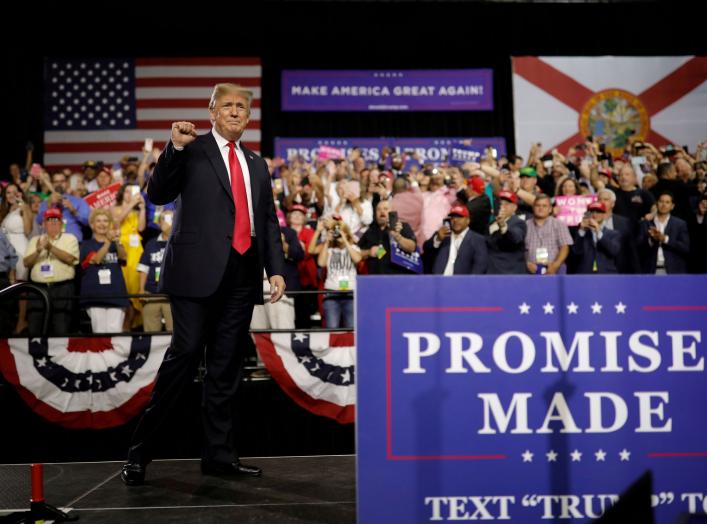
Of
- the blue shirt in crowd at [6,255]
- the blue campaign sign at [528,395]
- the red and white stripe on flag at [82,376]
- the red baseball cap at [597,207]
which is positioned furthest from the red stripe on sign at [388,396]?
the blue shirt in crowd at [6,255]

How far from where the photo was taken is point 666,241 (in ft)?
26.0

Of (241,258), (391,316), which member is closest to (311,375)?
(241,258)

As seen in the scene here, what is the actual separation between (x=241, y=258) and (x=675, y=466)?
2.07 m

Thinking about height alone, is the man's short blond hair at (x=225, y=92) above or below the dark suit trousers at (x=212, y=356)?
above

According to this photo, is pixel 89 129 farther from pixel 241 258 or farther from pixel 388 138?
pixel 241 258

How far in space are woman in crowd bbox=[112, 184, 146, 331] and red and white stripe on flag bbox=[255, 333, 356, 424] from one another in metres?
2.32

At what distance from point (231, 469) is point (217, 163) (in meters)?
1.45

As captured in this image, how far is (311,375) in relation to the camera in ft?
20.0

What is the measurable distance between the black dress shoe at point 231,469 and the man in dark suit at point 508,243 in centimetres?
407

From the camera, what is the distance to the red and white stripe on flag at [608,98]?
1495 centimetres

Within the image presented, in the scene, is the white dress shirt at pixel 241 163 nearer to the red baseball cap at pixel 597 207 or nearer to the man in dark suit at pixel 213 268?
the man in dark suit at pixel 213 268

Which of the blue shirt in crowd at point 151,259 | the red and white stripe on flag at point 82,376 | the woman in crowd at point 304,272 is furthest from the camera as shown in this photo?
the woman in crowd at point 304,272

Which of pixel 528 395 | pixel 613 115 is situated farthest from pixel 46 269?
pixel 613 115

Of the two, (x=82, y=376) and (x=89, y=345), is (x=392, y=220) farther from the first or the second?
(x=82, y=376)
